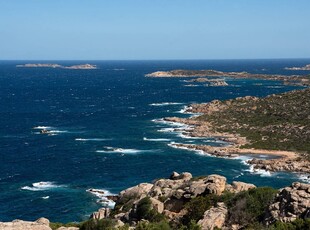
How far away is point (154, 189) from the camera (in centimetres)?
4338

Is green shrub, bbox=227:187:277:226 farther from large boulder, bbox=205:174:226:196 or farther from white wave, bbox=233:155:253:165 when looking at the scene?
white wave, bbox=233:155:253:165

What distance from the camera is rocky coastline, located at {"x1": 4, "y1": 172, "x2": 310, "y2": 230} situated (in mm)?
31516

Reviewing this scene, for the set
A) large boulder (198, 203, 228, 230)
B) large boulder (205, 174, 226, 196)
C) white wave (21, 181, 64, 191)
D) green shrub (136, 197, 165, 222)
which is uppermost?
large boulder (205, 174, 226, 196)

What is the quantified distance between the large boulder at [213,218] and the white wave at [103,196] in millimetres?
27087

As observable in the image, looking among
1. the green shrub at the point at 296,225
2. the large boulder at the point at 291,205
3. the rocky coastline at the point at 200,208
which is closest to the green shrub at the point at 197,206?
the rocky coastline at the point at 200,208

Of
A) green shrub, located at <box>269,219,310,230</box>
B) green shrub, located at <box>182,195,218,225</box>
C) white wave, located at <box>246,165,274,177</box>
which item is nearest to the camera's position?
green shrub, located at <box>269,219,310,230</box>

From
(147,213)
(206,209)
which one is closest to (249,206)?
(206,209)

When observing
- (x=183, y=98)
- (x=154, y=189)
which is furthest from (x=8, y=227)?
(x=183, y=98)

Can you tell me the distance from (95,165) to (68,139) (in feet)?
80.4

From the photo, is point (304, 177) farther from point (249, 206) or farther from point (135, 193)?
point (249, 206)

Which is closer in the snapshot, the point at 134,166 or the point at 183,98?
the point at 134,166

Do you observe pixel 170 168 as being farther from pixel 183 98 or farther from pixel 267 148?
pixel 183 98

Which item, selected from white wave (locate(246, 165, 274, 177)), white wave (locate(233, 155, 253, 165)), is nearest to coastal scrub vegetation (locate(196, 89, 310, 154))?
white wave (locate(233, 155, 253, 165))

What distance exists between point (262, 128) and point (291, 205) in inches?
3225
